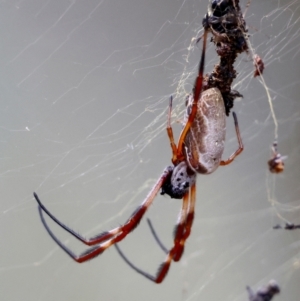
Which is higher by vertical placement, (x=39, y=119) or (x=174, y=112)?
(x=39, y=119)

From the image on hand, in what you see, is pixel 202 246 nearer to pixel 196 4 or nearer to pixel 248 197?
pixel 248 197

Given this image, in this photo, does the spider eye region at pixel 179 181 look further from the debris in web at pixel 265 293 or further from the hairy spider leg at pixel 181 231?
the debris in web at pixel 265 293

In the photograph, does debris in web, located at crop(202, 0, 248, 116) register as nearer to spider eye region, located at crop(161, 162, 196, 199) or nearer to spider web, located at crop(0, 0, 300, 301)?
spider web, located at crop(0, 0, 300, 301)

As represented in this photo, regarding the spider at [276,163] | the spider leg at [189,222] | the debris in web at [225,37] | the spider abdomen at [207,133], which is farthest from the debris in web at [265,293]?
the debris in web at [225,37]

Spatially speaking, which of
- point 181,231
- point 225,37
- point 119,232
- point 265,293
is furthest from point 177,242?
point 225,37

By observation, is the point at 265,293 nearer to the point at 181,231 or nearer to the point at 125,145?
the point at 181,231

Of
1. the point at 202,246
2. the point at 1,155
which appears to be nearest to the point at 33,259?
the point at 1,155
